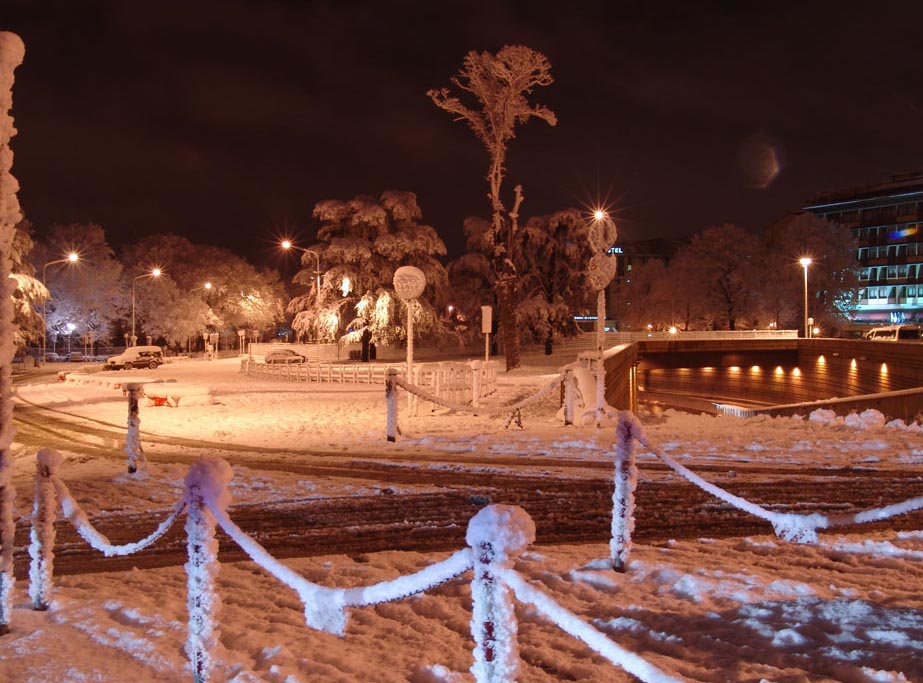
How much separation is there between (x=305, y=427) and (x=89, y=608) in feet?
38.0

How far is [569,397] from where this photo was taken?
1578cm

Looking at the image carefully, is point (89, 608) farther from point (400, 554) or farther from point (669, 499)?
point (669, 499)

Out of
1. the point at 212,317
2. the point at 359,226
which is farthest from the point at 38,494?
the point at 212,317

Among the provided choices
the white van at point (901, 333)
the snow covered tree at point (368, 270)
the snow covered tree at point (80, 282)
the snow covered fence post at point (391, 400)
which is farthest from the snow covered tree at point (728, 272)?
the snow covered fence post at point (391, 400)

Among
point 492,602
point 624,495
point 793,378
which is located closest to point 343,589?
point 492,602

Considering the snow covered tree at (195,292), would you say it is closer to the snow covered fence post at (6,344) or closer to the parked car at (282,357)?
the parked car at (282,357)

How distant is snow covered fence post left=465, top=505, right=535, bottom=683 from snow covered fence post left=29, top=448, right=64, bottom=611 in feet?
12.2

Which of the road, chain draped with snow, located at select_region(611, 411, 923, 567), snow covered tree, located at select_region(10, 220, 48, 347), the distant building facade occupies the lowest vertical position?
the road

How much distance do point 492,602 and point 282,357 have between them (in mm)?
46524

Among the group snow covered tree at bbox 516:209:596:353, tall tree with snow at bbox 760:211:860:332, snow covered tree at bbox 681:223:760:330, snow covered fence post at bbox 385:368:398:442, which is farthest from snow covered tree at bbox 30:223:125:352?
tall tree with snow at bbox 760:211:860:332

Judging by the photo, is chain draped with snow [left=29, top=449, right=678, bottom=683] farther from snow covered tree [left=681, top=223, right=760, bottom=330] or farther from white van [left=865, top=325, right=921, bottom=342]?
snow covered tree [left=681, top=223, right=760, bottom=330]

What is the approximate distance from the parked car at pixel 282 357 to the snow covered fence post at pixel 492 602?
45.8 metres

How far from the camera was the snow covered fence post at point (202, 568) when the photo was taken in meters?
3.79

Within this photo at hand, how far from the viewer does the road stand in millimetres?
6992
